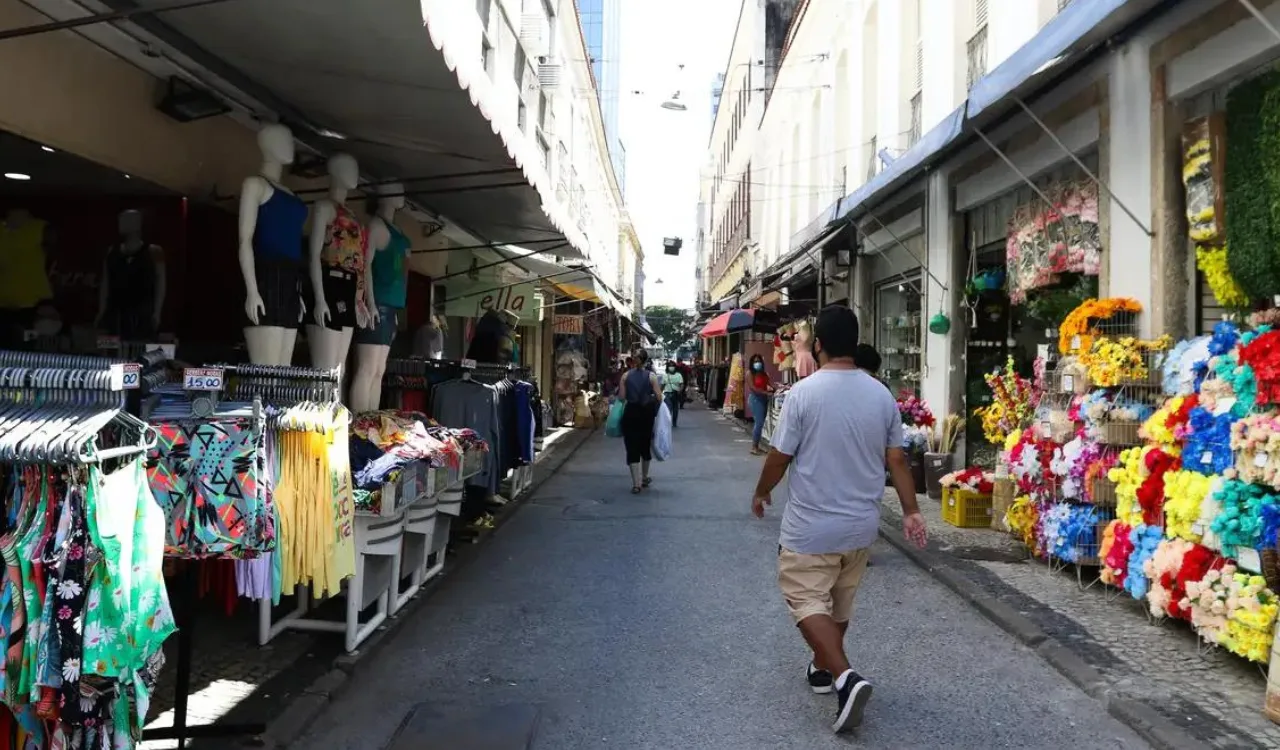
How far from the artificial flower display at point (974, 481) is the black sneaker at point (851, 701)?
4763 millimetres

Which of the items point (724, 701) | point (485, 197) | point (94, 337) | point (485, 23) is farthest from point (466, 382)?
point (485, 23)

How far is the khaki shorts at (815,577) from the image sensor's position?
3977mm

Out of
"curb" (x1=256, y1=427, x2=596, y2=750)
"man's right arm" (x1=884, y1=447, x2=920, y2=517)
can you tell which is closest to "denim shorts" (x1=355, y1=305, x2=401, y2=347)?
"curb" (x1=256, y1=427, x2=596, y2=750)

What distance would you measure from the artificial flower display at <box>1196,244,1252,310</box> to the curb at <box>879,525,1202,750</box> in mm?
2110

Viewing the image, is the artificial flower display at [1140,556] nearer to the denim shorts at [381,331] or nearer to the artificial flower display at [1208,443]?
the artificial flower display at [1208,443]

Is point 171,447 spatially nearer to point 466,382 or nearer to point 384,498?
point 384,498

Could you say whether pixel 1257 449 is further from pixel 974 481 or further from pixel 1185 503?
pixel 974 481

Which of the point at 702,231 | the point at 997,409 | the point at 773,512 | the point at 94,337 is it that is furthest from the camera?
the point at 702,231

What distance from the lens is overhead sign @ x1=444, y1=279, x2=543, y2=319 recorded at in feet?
37.1

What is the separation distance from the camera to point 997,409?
831 cm

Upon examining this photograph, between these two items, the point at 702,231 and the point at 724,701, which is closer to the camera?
the point at 724,701

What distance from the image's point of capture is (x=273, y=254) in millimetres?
4863

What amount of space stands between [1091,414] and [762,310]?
13082 millimetres

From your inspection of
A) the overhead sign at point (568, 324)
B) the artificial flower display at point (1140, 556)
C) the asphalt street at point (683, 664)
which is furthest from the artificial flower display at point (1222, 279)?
the overhead sign at point (568, 324)
